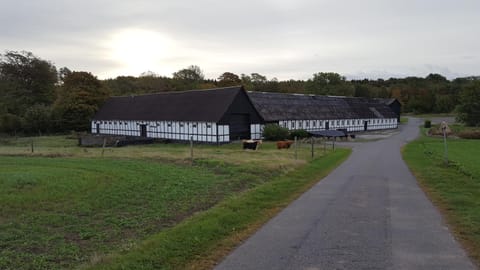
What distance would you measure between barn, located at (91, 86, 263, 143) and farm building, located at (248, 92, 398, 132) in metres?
3.83

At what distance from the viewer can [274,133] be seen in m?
45.9

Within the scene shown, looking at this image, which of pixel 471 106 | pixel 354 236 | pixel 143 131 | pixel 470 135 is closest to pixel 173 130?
pixel 143 131

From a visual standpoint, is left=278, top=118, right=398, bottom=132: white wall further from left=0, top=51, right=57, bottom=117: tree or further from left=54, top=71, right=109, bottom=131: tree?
left=0, top=51, right=57, bottom=117: tree

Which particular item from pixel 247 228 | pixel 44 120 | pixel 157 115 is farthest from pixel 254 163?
pixel 44 120

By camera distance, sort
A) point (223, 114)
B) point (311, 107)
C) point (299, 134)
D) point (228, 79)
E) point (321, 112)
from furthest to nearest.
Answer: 1. point (228, 79)
2. point (321, 112)
3. point (311, 107)
4. point (299, 134)
5. point (223, 114)

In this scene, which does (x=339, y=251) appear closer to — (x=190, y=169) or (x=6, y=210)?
(x=6, y=210)

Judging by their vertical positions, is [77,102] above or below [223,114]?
above

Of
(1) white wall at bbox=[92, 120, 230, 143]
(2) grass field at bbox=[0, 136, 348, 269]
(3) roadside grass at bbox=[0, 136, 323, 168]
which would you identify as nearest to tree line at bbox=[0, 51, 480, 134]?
(1) white wall at bbox=[92, 120, 230, 143]

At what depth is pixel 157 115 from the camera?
50.8 m

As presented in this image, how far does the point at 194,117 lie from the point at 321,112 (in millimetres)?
21062

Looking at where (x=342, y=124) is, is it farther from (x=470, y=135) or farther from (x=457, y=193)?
(x=457, y=193)

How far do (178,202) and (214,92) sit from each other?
1429 inches

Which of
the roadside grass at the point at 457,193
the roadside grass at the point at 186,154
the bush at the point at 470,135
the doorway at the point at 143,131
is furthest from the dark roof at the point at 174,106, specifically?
the bush at the point at 470,135

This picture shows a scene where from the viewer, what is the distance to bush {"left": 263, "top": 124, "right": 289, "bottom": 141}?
45812 mm
